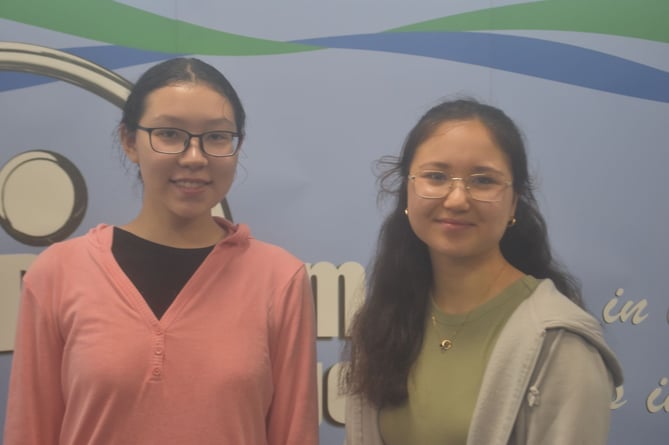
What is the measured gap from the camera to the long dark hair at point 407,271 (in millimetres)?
1391

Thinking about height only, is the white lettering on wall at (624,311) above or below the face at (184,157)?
below

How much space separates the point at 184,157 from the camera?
4.45 feet

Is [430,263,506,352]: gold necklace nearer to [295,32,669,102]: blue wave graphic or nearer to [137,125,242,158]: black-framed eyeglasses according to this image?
[137,125,242,158]: black-framed eyeglasses

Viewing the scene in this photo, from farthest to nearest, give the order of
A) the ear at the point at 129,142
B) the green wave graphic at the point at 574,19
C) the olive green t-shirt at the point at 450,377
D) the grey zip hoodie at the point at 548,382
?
the green wave graphic at the point at 574,19 → the ear at the point at 129,142 → the olive green t-shirt at the point at 450,377 → the grey zip hoodie at the point at 548,382

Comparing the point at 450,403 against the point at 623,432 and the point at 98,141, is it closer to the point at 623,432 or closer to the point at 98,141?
the point at 623,432

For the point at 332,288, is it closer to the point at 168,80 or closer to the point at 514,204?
the point at 514,204

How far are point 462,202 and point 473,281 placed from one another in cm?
20

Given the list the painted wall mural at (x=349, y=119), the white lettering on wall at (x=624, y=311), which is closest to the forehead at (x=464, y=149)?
the painted wall mural at (x=349, y=119)

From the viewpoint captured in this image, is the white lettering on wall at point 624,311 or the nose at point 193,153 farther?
the white lettering on wall at point 624,311

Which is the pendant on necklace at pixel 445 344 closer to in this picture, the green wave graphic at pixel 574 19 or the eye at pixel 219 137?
the eye at pixel 219 137

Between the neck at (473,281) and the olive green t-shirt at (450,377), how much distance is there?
25 mm

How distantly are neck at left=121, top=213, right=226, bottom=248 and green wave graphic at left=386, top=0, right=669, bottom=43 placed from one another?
111 cm

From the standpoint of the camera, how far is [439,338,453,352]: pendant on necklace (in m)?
1.38

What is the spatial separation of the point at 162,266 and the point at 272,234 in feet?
2.64
